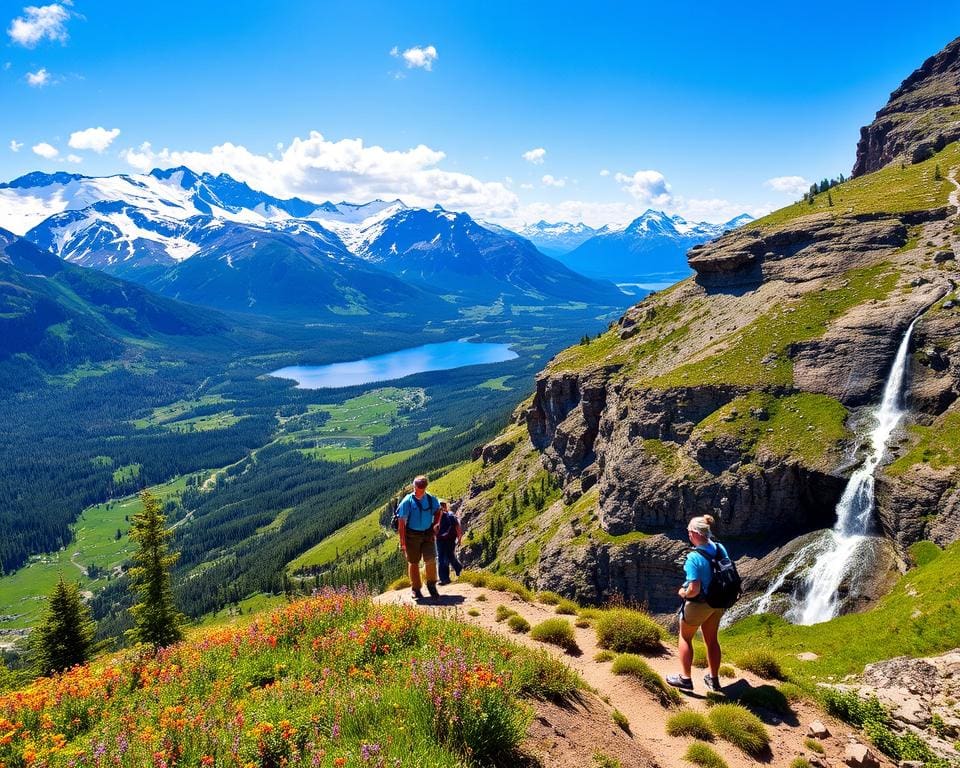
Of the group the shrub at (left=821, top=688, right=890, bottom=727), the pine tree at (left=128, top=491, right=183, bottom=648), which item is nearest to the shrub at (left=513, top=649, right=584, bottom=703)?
the shrub at (left=821, top=688, right=890, bottom=727)

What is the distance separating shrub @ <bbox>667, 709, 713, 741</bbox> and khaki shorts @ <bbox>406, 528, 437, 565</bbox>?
9.89 m

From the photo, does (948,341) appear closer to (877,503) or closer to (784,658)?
(877,503)

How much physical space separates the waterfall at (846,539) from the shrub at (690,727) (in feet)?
112

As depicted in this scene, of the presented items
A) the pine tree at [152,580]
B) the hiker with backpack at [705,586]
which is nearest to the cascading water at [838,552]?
the hiker with backpack at [705,586]

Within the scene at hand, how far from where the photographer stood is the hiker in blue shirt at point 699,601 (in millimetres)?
13344

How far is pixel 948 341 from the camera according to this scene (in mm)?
48562

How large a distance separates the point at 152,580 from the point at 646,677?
43439mm

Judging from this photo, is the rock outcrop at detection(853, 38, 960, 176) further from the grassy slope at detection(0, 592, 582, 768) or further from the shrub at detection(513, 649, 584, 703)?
the grassy slope at detection(0, 592, 582, 768)

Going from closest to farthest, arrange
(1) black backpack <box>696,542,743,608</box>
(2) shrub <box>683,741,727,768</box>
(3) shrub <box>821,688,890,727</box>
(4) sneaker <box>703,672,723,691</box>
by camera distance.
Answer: (2) shrub <box>683,741,727,768</box> < (1) black backpack <box>696,542,743,608</box> < (3) shrub <box>821,688,890,727</box> < (4) sneaker <box>703,672,723,691</box>

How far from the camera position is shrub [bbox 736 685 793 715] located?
→ 542 inches

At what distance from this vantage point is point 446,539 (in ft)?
73.8

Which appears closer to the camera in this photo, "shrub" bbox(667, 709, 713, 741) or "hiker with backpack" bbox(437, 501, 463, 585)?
"shrub" bbox(667, 709, 713, 741)

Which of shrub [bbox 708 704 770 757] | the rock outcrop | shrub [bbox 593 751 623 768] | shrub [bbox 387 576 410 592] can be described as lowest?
shrub [bbox 387 576 410 592]

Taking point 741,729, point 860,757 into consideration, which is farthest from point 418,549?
point 860,757
